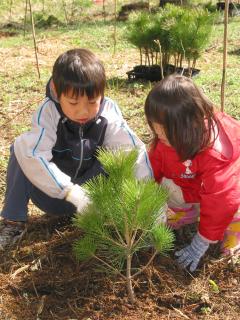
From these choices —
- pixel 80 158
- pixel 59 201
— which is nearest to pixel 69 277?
pixel 59 201

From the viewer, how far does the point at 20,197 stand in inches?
82.0

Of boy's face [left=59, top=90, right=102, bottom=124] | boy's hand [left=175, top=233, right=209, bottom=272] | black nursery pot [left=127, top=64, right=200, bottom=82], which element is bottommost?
black nursery pot [left=127, top=64, right=200, bottom=82]

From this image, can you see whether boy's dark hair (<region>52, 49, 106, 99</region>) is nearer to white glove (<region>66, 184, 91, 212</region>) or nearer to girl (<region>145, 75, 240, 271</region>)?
girl (<region>145, 75, 240, 271</region>)

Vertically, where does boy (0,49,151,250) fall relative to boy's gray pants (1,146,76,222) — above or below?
above

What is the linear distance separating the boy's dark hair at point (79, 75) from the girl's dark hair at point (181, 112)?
0.71ft

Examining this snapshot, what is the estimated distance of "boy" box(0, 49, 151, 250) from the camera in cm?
182

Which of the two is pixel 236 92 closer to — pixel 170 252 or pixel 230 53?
pixel 230 53

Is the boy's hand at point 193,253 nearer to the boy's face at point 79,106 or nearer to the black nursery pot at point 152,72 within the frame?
the boy's face at point 79,106

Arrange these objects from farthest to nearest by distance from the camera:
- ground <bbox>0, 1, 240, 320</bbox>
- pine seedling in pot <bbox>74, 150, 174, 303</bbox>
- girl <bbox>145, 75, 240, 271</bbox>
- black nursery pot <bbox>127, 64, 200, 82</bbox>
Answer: black nursery pot <bbox>127, 64, 200, 82</bbox>, girl <bbox>145, 75, 240, 271</bbox>, ground <bbox>0, 1, 240, 320</bbox>, pine seedling in pot <bbox>74, 150, 174, 303</bbox>

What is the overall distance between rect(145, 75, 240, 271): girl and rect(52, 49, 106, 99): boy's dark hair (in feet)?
0.72

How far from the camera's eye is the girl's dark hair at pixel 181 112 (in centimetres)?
172

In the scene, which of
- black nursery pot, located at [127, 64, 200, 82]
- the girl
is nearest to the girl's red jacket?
the girl

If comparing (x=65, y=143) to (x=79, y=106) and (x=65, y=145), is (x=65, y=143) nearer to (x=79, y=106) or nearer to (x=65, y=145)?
(x=65, y=145)

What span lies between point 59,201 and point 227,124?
77 cm
